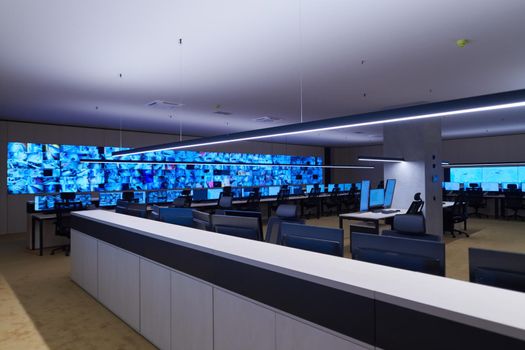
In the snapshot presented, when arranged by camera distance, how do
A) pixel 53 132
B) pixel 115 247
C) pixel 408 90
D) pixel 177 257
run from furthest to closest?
pixel 53 132 < pixel 408 90 < pixel 115 247 < pixel 177 257

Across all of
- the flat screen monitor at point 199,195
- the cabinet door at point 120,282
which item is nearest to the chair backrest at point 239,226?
the cabinet door at point 120,282

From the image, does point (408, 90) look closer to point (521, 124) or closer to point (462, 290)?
point (462, 290)

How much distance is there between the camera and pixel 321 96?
5879 millimetres

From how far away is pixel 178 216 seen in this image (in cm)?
359

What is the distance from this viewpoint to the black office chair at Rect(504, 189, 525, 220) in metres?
10.5

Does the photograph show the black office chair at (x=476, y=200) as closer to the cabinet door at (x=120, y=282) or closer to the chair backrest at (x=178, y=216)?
the chair backrest at (x=178, y=216)

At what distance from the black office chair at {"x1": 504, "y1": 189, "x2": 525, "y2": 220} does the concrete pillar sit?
208 inches

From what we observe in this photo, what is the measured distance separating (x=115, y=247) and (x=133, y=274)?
0.49 metres

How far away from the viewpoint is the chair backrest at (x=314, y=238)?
2078 mm

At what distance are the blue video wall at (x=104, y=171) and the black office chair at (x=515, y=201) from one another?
650cm

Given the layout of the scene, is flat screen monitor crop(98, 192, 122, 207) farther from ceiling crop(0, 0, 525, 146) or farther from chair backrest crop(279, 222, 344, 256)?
chair backrest crop(279, 222, 344, 256)

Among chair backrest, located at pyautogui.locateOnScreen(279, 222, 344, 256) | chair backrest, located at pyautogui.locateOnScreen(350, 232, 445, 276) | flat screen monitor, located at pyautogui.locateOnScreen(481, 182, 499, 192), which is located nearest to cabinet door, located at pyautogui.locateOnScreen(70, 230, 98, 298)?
chair backrest, located at pyautogui.locateOnScreen(279, 222, 344, 256)

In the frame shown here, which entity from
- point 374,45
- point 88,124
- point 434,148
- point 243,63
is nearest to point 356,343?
point 374,45

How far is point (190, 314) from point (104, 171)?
846 centimetres
